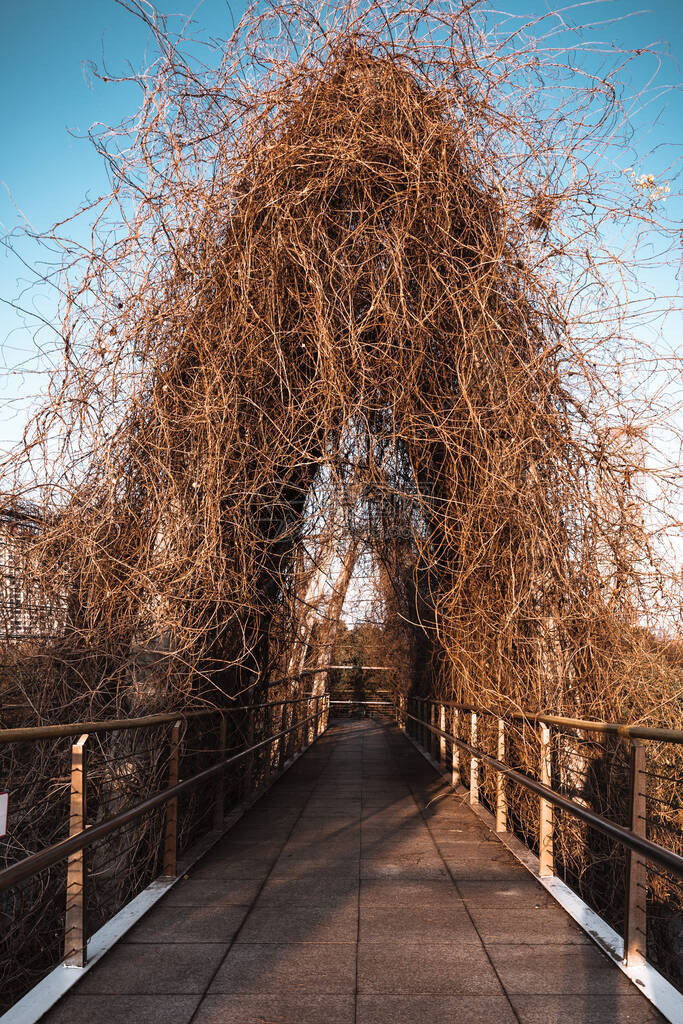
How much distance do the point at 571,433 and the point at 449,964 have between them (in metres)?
2.81

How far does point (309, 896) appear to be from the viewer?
3.95m

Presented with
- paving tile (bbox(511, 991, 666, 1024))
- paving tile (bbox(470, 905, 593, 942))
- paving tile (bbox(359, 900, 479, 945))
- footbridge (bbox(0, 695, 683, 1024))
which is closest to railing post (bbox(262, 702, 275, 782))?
footbridge (bbox(0, 695, 683, 1024))

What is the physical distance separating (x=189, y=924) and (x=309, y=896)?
2.33 feet

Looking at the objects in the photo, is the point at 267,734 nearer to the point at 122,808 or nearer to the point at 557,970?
the point at 122,808

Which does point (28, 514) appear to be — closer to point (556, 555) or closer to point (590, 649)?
point (556, 555)

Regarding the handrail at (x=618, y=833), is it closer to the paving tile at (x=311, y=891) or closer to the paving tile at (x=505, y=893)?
the paving tile at (x=505, y=893)

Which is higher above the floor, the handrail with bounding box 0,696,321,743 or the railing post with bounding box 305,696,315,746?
the handrail with bounding box 0,696,321,743

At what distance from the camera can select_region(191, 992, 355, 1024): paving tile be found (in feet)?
8.18

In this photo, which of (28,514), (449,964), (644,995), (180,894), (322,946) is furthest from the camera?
(28,514)

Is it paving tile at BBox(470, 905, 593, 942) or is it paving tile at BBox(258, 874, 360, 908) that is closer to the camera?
paving tile at BBox(470, 905, 593, 942)

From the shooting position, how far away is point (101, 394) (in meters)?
4.65

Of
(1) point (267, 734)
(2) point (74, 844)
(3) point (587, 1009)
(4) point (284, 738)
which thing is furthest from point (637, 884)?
(4) point (284, 738)

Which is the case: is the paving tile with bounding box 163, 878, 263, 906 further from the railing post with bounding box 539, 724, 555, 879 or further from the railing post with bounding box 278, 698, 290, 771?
the railing post with bounding box 278, 698, 290, 771

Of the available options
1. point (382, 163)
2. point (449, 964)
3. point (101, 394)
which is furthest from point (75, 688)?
point (382, 163)
